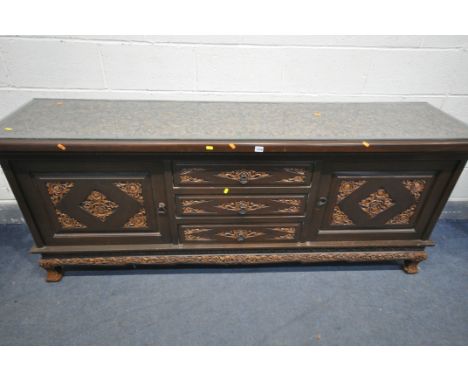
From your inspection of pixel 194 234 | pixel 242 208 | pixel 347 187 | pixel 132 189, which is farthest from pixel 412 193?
pixel 132 189

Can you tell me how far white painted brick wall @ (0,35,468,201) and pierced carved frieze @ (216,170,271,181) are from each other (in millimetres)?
492

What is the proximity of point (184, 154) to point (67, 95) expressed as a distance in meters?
0.75

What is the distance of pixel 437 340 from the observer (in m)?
1.13

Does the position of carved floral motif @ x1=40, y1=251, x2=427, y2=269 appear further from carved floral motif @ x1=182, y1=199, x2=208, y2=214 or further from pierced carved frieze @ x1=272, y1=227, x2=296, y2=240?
carved floral motif @ x1=182, y1=199, x2=208, y2=214

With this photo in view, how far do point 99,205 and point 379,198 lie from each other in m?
1.12

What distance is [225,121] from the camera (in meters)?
Answer: 1.13

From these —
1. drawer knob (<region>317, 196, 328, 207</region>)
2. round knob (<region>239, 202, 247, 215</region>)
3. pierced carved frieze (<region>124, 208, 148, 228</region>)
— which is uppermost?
drawer knob (<region>317, 196, 328, 207</region>)

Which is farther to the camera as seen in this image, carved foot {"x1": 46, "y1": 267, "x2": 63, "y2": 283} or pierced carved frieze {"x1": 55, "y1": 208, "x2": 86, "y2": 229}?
carved foot {"x1": 46, "y1": 267, "x2": 63, "y2": 283}

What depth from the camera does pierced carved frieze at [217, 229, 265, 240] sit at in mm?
1237

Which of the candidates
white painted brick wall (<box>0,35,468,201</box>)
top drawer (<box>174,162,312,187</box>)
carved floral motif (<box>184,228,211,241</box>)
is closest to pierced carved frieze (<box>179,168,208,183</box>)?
top drawer (<box>174,162,312,187</box>)

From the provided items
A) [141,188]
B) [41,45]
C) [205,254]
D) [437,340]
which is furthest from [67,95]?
[437,340]

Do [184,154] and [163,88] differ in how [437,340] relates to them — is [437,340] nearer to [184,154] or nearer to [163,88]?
[184,154]

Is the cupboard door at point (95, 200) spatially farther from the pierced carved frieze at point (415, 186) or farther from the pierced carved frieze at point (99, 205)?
the pierced carved frieze at point (415, 186)

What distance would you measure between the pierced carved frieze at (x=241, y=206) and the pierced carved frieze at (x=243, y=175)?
0.12 metres
